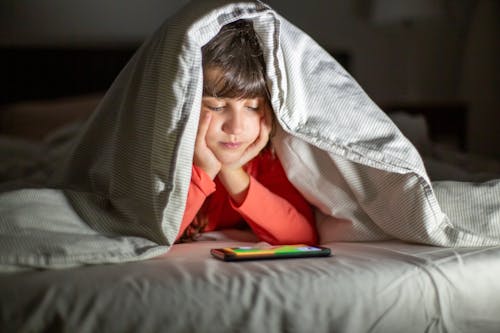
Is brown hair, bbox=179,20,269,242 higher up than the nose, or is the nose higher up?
brown hair, bbox=179,20,269,242

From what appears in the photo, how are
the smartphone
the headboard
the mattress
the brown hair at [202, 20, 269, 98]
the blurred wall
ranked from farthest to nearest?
1. the blurred wall
2. the headboard
3. the brown hair at [202, 20, 269, 98]
4. the smartphone
5. the mattress

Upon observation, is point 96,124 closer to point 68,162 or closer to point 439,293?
point 68,162

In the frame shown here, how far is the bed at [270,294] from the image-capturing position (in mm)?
746

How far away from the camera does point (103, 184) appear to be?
110 cm

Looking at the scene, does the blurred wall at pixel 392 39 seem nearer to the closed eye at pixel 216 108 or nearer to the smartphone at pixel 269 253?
the closed eye at pixel 216 108

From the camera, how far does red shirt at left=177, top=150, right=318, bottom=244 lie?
1.06m

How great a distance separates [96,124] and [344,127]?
0.48 meters

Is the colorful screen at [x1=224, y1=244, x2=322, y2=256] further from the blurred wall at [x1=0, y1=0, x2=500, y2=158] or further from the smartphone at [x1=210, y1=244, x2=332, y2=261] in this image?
the blurred wall at [x1=0, y1=0, x2=500, y2=158]

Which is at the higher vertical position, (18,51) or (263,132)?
(263,132)

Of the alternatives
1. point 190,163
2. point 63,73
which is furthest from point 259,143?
point 63,73

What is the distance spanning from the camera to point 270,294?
2.55 ft

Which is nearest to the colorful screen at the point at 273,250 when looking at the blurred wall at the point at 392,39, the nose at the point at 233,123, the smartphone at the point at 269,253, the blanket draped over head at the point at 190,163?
the smartphone at the point at 269,253

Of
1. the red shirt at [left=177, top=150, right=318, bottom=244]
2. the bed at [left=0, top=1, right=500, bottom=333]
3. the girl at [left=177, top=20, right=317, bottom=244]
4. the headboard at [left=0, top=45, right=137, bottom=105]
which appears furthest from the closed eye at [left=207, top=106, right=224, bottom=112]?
the headboard at [left=0, top=45, right=137, bottom=105]

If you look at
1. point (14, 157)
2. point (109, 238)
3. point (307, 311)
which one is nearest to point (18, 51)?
point (14, 157)
